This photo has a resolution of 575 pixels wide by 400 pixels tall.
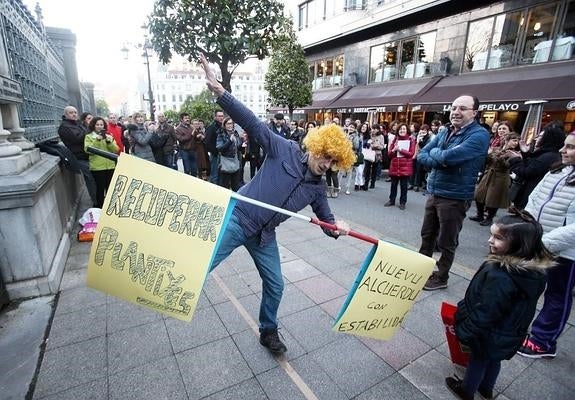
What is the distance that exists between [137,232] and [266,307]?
1.23 metres

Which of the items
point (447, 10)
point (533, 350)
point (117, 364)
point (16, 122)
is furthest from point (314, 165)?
point (447, 10)

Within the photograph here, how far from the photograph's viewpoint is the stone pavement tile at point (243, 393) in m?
2.13

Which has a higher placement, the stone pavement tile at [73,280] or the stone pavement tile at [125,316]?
the stone pavement tile at [125,316]

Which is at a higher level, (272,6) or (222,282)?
(272,6)

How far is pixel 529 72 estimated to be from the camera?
1158 cm

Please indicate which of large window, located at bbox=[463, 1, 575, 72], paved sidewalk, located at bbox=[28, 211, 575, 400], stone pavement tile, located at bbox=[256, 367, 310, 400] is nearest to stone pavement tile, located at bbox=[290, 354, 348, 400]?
paved sidewalk, located at bbox=[28, 211, 575, 400]

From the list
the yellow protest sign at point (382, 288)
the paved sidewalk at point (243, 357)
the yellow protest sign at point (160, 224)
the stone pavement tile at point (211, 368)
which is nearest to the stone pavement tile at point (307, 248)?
the paved sidewalk at point (243, 357)

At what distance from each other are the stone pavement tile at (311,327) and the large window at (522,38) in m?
13.6

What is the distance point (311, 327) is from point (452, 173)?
2248mm

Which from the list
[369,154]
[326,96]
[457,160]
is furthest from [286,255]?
[326,96]

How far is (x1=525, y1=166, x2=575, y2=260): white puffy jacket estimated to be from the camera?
7.33 ft

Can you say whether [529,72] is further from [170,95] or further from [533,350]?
[170,95]

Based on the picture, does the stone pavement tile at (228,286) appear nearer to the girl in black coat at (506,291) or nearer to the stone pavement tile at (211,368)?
the stone pavement tile at (211,368)

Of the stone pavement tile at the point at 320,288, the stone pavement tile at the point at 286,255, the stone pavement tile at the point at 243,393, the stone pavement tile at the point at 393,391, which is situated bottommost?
the stone pavement tile at the point at 286,255
